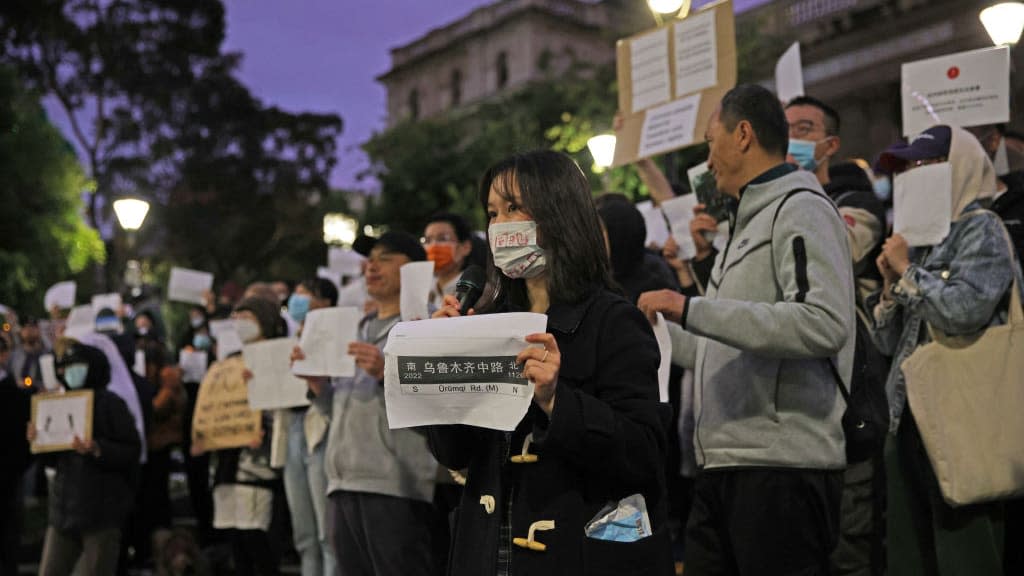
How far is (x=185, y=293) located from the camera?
13141 mm

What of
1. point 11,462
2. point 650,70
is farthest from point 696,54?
point 11,462

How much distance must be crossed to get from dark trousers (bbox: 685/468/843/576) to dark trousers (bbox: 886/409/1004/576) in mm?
1063

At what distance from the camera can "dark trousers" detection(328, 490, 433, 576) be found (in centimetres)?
568

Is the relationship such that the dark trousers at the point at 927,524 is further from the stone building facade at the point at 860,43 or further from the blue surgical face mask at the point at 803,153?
the stone building facade at the point at 860,43

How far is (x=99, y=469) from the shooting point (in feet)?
26.1

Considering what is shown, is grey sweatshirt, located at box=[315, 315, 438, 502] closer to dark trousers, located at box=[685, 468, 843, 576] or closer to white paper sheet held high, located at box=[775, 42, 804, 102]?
dark trousers, located at box=[685, 468, 843, 576]

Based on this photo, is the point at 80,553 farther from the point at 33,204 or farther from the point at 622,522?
the point at 33,204

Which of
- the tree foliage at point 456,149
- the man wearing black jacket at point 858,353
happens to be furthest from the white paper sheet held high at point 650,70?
the tree foliage at point 456,149

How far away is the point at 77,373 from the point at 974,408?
6512 millimetres

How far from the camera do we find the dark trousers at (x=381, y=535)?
5676 mm

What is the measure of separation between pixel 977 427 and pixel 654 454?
2.14 m

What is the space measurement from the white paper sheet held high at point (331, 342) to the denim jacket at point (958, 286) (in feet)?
9.68

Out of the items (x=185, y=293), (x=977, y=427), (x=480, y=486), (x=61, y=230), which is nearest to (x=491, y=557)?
(x=480, y=486)

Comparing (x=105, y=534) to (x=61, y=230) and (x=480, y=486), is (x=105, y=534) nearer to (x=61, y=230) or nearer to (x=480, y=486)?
(x=480, y=486)
